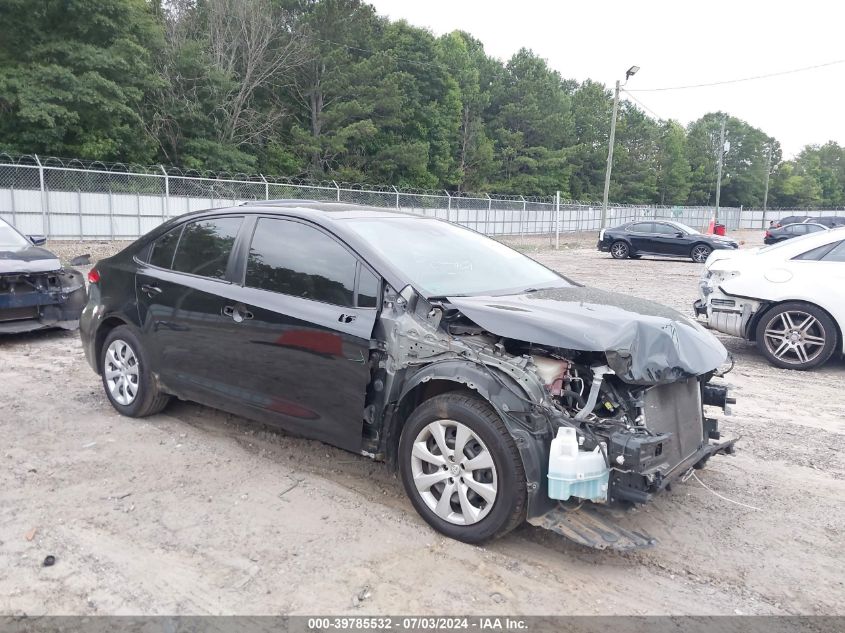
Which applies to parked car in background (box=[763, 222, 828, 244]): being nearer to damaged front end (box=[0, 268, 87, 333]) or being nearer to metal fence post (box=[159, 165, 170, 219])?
metal fence post (box=[159, 165, 170, 219])

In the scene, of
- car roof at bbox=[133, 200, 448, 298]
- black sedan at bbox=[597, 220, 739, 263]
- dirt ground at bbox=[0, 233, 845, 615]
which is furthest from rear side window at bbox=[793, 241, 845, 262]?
black sedan at bbox=[597, 220, 739, 263]

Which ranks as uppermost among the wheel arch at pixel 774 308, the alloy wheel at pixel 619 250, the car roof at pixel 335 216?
the car roof at pixel 335 216

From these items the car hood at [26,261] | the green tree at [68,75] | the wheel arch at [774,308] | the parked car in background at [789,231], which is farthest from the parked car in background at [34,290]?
the parked car in background at [789,231]

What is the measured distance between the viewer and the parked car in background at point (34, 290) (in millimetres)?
7398

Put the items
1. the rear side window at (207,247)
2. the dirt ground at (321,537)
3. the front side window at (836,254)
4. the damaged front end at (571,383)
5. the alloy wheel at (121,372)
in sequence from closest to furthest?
the dirt ground at (321,537) → the damaged front end at (571,383) → the rear side window at (207,247) → the alloy wheel at (121,372) → the front side window at (836,254)

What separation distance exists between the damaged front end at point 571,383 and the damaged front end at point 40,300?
5.67 metres

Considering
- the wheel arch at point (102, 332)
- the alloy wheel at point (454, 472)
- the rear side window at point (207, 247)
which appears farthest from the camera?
the wheel arch at point (102, 332)

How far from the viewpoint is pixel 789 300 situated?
727cm

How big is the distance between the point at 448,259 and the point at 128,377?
2715 mm

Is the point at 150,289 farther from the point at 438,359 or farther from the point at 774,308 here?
the point at 774,308

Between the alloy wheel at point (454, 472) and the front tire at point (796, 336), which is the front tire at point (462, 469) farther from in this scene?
the front tire at point (796, 336)

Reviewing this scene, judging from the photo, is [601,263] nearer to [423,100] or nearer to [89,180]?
[89,180]

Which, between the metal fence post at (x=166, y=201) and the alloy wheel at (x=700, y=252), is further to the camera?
the alloy wheel at (x=700, y=252)

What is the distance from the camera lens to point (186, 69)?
3362cm
